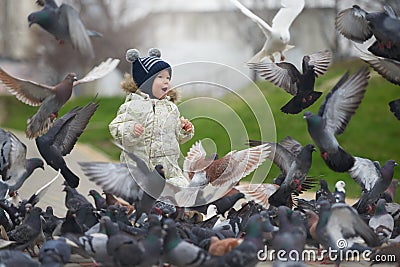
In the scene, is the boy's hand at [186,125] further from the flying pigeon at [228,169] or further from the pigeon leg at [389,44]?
the pigeon leg at [389,44]

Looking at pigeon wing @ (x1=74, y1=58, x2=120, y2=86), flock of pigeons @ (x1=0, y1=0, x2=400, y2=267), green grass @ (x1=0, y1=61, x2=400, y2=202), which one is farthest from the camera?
green grass @ (x1=0, y1=61, x2=400, y2=202)

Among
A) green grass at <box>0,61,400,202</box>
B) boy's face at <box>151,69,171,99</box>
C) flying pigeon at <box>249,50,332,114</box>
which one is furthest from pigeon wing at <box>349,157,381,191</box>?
green grass at <box>0,61,400,202</box>

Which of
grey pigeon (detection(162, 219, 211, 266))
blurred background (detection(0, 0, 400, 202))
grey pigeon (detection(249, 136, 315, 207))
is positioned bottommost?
blurred background (detection(0, 0, 400, 202))

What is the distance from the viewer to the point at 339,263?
3672mm

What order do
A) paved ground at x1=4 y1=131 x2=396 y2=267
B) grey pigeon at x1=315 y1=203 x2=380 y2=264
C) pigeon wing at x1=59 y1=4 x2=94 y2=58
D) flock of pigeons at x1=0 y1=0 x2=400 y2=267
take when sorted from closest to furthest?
flock of pigeons at x1=0 y1=0 x2=400 y2=267 → grey pigeon at x1=315 y1=203 x2=380 y2=264 → pigeon wing at x1=59 y1=4 x2=94 y2=58 → paved ground at x1=4 y1=131 x2=396 y2=267

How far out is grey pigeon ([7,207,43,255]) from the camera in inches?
153

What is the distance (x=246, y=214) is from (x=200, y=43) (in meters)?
17.8

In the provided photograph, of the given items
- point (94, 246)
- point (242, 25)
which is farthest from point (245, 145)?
point (242, 25)

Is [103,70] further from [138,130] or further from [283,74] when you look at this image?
[283,74]

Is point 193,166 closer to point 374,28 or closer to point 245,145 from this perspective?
point 245,145

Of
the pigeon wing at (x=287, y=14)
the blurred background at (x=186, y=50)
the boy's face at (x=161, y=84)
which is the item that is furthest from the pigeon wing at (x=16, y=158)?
the blurred background at (x=186, y=50)

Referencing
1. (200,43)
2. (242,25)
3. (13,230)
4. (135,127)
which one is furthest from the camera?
(200,43)

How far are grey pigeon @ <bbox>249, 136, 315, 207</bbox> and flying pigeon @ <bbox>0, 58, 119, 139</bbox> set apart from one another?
129cm

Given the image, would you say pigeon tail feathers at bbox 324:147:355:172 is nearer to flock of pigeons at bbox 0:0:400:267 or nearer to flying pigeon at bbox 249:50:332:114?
flock of pigeons at bbox 0:0:400:267
